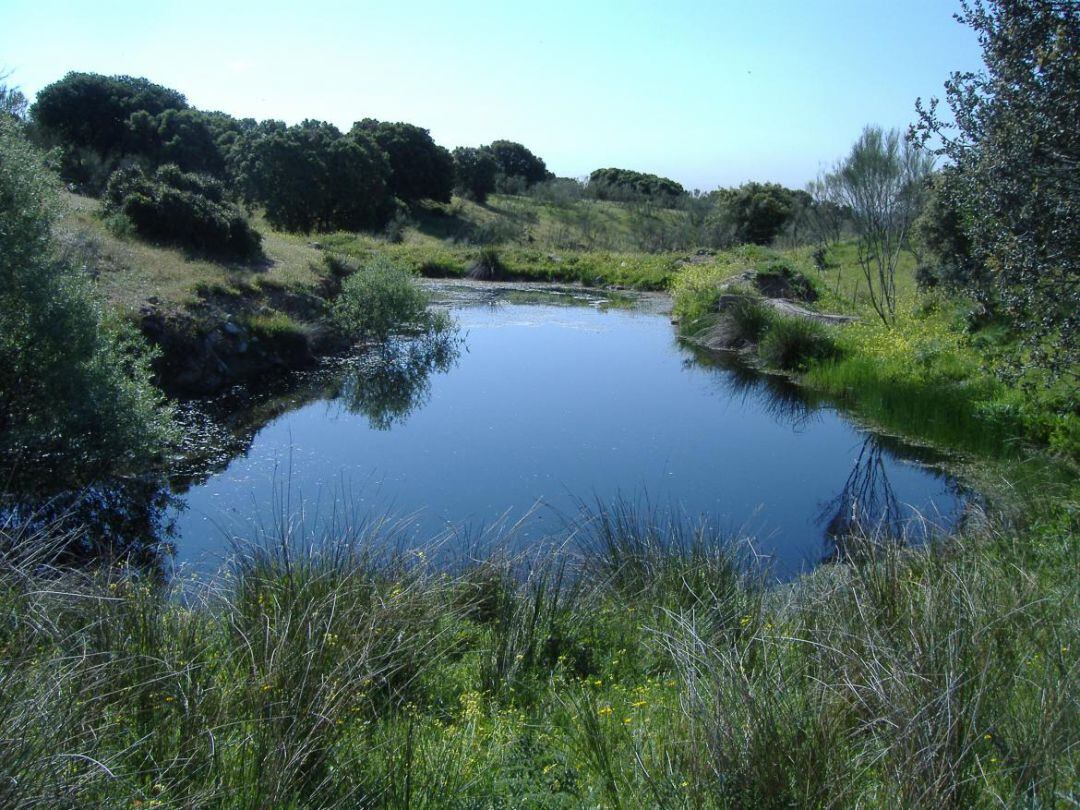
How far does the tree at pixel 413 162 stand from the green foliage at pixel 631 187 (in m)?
18.8

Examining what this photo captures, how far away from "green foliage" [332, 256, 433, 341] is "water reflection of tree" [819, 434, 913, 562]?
36.3 feet

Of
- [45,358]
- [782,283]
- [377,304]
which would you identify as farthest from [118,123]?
[45,358]

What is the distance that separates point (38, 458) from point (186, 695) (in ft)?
21.8

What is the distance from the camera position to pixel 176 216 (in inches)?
800

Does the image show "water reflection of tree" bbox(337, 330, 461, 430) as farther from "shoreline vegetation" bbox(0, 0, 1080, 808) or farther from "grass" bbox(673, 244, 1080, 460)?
"grass" bbox(673, 244, 1080, 460)

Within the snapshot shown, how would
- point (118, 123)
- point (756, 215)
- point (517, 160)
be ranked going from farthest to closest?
point (517, 160)
point (756, 215)
point (118, 123)

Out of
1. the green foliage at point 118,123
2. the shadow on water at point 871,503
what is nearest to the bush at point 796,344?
the shadow on water at point 871,503

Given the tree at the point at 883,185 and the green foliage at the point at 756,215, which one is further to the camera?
the green foliage at the point at 756,215

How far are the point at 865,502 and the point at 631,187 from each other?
6497 cm

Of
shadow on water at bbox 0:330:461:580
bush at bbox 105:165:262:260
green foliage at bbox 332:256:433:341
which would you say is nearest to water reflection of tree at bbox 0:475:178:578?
shadow on water at bbox 0:330:461:580

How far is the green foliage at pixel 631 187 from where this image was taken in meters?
63.2

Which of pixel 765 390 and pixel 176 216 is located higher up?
pixel 176 216

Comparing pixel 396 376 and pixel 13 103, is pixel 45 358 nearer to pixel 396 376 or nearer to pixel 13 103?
pixel 13 103

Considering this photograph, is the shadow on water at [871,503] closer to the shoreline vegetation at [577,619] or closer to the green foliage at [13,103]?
the shoreline vegetation at [577,619]
